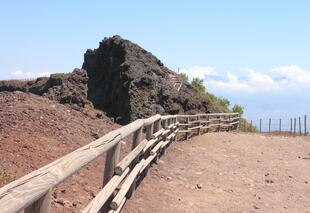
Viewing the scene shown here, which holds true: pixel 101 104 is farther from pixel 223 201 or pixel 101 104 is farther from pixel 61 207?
pixel 61 207

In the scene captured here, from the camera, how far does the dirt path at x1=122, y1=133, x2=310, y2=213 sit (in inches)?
299

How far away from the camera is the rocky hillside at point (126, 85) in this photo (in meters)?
19.5

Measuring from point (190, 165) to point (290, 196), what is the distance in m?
3.79

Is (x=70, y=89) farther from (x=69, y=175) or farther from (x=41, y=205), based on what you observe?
(x=41, y=205)

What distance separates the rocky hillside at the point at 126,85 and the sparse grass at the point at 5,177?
8899mm

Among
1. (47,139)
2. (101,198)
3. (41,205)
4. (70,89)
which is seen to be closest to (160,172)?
(47,139)

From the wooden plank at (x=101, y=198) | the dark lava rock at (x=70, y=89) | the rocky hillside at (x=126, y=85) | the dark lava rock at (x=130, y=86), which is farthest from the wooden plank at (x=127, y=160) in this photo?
the dark lava rock at (x=130, y=86)

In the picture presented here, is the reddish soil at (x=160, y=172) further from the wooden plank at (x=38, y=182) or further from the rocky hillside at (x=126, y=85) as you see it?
the rocky hillside at (x=126, y=85)

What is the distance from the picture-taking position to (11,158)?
700 centimetres

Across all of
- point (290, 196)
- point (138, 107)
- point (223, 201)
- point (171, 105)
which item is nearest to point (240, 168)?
point (290, 196)

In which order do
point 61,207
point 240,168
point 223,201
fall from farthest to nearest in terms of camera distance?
point 240,168 < point 223,201 < point 61,207

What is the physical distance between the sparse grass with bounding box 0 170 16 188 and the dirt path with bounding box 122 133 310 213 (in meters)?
2.02

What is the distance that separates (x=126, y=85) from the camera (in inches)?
802

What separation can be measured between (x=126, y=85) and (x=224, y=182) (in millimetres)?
11501
